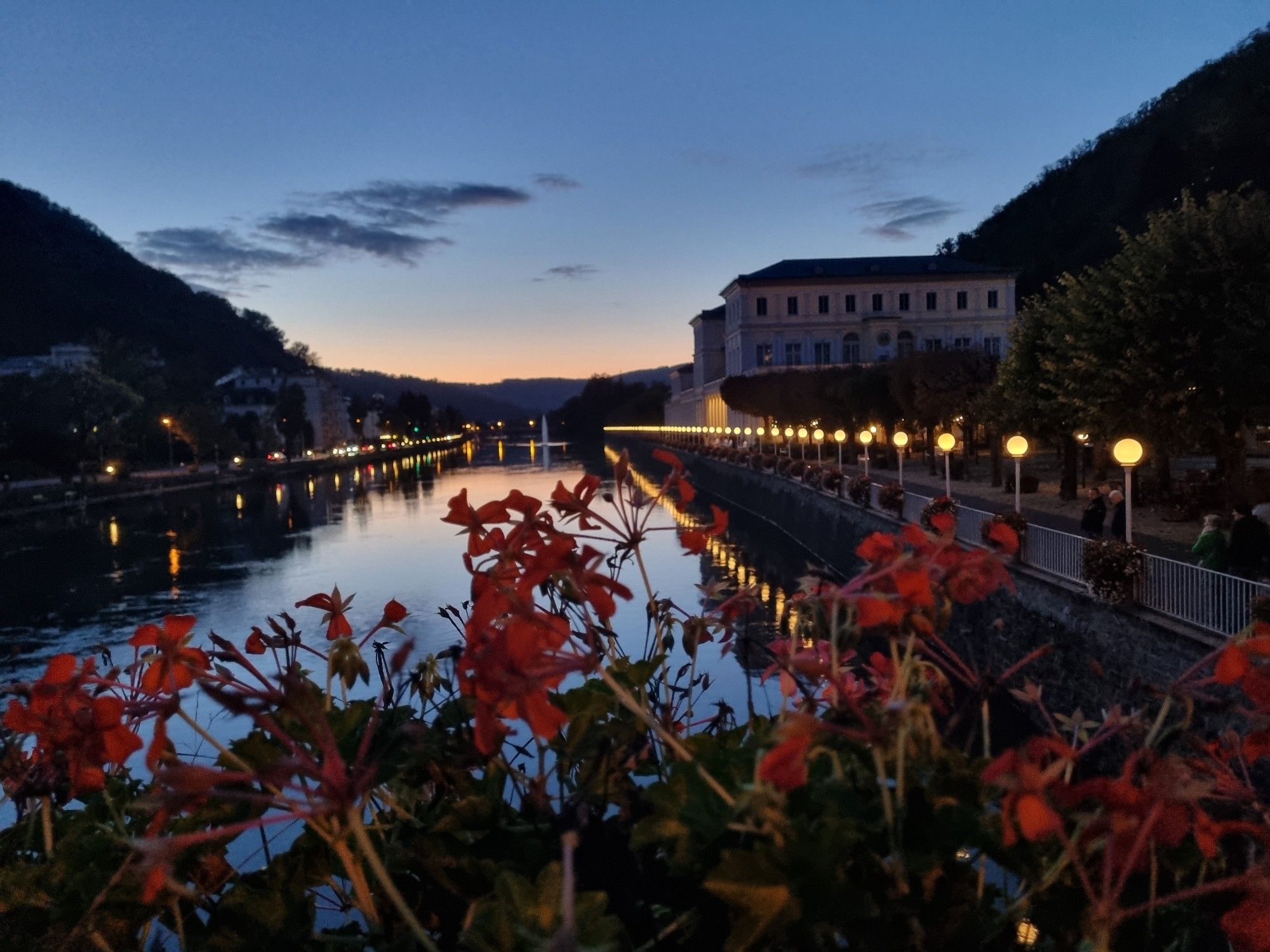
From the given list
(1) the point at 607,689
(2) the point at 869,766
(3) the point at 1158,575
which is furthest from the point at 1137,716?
(3) the point at 1158,575

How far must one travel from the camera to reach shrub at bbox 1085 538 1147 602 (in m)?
10.5

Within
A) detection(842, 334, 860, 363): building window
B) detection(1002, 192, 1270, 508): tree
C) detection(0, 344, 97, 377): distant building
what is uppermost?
detection(0, 344, 97, 377): distant building

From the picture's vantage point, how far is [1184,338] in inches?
661

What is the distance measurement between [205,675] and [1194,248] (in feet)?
62.8

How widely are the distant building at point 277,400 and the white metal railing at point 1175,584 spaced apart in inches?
3481

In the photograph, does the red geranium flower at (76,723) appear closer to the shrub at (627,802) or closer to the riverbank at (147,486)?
the shrub at (627,802)

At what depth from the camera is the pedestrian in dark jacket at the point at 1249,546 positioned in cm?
1056

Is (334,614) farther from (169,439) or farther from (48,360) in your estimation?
(48,360)

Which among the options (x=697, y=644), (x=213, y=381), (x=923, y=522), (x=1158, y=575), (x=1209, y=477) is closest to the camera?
(x=697, y=644)

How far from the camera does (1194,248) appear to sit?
1686 cm

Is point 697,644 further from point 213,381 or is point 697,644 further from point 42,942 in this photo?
point 213,381

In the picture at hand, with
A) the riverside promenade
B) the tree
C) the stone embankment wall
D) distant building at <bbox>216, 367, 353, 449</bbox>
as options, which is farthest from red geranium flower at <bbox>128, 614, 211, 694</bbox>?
distant building at <bbox>216, 367, 353, 449</bbox>

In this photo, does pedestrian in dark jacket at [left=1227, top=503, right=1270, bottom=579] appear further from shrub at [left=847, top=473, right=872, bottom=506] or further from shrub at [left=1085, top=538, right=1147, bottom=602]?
shrub at [left=847, top=473, right=872, bottom=506]

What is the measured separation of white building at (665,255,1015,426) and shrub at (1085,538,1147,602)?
195 ft
